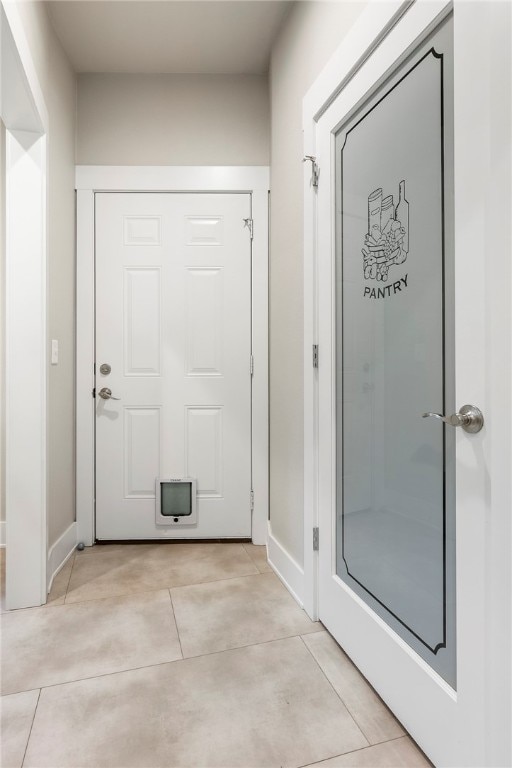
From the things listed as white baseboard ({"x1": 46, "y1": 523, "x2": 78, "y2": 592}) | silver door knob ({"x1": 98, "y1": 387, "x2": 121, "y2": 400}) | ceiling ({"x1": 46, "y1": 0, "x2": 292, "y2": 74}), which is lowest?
white baseboard ({"x1": 46, "y1": 523, "x2": 78, "y2": 592})

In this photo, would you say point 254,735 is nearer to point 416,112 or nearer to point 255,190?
point 416,112

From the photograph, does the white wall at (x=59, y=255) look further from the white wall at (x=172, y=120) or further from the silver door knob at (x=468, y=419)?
the silver door knob at (x=468, y=419)

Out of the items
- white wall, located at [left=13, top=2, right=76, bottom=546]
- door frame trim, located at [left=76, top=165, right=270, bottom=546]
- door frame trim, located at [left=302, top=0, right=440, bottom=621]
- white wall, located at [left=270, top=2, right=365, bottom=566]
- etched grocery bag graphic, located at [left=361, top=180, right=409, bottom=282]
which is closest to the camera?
etched grocery bag graphic, located at [left=361, top=180, right=409, bottom=282]

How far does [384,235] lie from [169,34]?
1.85 m

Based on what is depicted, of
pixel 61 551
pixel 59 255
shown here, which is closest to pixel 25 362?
pixel 59 255

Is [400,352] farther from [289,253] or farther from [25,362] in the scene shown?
[25,362]

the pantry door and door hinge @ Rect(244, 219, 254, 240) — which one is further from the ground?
door hinge @ Rect(244, 219, 254, 240)

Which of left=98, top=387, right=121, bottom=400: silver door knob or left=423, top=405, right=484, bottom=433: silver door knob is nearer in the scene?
left=423, top=405, right=484, bottom=433: silver door knob

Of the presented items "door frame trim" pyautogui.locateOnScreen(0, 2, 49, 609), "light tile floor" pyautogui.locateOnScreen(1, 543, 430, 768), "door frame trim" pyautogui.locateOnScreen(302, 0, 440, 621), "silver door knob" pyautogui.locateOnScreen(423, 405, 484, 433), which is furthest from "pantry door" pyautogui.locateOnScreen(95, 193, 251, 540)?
"silver door knob" pyautogui.locateOnScreen(423, 405, 484, 433)

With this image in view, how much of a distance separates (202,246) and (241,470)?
1346mm

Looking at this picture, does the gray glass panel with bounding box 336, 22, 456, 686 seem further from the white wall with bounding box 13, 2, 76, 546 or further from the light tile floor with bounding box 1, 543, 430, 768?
the white wall with bounding box 13, 2, 76, 546

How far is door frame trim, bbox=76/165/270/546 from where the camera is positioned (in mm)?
2639

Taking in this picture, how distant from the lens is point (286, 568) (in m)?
2.14

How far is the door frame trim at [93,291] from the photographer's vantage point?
8.66ft
